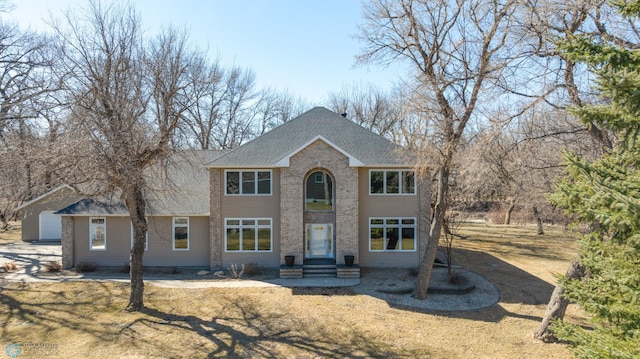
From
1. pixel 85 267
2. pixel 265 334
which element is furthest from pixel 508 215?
pixel 85 267

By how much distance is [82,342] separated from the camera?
412 inches

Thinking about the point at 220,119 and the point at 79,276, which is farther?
the point at 220,119

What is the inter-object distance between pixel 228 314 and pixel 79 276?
29.9ft

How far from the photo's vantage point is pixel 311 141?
17.4 metres

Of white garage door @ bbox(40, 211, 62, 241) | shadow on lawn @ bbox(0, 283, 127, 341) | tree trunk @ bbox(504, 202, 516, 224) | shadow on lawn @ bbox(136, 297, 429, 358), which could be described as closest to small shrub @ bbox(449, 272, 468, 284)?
shadow on lawn @ bbox(136, 297, 429, 358)

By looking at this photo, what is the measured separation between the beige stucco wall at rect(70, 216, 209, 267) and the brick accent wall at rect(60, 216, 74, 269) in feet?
0.53

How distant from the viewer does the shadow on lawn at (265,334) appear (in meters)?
10.1

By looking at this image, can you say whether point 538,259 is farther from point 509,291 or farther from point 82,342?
point 82,342

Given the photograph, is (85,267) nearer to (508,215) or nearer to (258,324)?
(258,324)

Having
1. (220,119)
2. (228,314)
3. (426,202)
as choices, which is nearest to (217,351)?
(228,314)

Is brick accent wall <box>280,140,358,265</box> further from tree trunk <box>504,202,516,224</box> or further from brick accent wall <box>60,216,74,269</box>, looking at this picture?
tree trunk <box>504,202,516,224</box>

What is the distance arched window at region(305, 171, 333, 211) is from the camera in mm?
18234

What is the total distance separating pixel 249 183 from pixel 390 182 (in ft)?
23.9

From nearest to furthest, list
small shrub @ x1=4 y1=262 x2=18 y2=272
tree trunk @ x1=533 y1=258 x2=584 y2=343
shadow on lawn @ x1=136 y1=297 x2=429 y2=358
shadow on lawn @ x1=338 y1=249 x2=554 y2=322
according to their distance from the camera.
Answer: shadow on lawn @ x1=136 y1=297 x2=429 y2=358 → tree trunk @ x1=533 y1=258 x2=584 y2=343 → shadow on lawn @ x1=338 y1=249 x2=554 y2=322 → small shrub @ x1=4 y1=262 x2=18 y2=272
